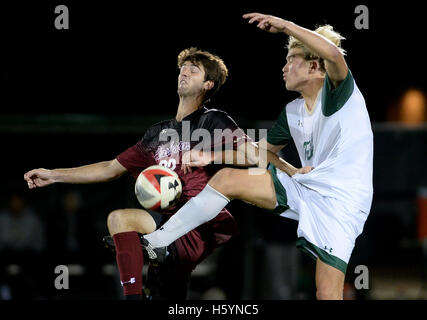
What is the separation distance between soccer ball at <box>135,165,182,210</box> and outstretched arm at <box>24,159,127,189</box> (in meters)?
0.70

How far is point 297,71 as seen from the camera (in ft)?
14.0

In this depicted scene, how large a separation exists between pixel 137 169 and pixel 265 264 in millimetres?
2999

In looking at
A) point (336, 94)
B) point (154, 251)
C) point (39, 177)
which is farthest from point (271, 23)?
point (39, 177)

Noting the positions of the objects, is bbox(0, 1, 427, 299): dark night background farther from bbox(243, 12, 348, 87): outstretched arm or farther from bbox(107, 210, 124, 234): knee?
bbox(243, 12, 348, 87): outstretched arm

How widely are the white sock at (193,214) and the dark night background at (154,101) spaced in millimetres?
3127

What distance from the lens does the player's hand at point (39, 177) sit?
4676mm

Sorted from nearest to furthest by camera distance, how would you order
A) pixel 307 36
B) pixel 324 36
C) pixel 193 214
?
1. pixel 307 36
2. pixel 193 214
3. pixel 324 36

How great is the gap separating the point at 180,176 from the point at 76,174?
83cm

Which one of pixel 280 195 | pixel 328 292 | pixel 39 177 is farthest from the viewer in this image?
pixel 39 177

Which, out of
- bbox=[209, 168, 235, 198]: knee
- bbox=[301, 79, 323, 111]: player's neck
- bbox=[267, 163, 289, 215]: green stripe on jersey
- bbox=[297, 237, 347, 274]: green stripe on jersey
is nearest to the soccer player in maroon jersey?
bbox=[209, 168, 235, 198]: knee

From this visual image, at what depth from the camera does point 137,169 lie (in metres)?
4.74

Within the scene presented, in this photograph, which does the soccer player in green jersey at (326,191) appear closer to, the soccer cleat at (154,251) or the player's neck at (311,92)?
the soccer cleat at (154,251)

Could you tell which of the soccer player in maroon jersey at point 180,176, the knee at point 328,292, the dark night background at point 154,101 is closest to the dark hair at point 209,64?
the soccer player in maroon jersey at point 180,176

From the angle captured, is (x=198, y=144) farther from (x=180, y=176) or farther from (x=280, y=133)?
(x=280, y=133)
